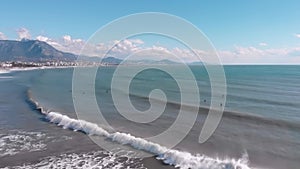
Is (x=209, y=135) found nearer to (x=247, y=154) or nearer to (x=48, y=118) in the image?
(x=247, y=154)

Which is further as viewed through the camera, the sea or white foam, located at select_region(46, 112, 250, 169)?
the sea

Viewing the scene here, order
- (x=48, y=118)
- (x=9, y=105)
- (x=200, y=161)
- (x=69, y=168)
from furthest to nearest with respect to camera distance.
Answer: (x=9, y=105) < (x=48, y=118) < (x=200, y=161) < (x=69, y=168)

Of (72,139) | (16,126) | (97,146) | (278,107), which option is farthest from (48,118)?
(278,107)

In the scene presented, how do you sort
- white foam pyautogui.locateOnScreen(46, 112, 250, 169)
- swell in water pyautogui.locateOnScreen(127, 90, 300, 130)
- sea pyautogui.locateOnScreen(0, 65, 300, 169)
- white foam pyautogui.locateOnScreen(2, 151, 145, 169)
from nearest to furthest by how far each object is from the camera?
white foam pyautogui.locateOnScreen(2, 151, 145, 169) → white foam pyautogui.locateOnScreen(46, 112, 250, 169) → sea pyautogui.locateOnScreen(0, 65, 300, 169) → swell in water pyautogui.locateOnScreen(127, 90, 300, 130)

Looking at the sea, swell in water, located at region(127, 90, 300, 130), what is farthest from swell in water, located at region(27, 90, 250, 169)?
swell in water, located at region(127, 90, 300, 130)

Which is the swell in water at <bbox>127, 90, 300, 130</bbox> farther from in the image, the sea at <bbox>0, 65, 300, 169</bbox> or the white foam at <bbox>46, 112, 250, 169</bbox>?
the white foam at <bbox>46, 112, 250, 169</bbox>

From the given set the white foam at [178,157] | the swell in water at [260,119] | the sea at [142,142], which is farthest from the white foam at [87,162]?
the swell in water at [260,119]

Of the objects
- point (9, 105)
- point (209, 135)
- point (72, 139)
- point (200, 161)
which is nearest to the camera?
point (200, 161)

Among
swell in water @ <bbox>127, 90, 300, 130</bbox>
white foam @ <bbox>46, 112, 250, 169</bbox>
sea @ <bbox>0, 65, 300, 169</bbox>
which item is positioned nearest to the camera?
white foam @ <bbox>46, 112, 250, 169</bbox>
